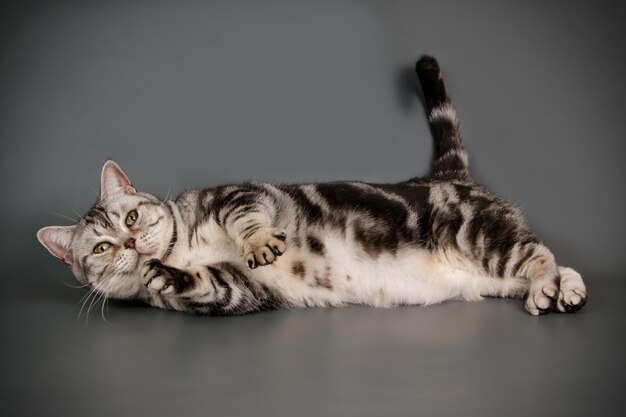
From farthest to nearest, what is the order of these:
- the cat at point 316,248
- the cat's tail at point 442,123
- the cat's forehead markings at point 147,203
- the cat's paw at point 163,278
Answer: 1. the cat's tail at point 442,123
2. the cat's forehead markings at point 147,203
3. the cat at point 316,248
4. the cat's paw at point 163,278

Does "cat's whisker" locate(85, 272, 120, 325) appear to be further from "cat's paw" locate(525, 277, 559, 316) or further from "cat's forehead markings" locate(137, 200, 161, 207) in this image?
"cat's paw" locate(525, 277, 559, 316)

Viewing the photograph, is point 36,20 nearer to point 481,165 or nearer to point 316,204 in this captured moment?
point 316,204

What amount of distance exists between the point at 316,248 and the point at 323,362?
800mm

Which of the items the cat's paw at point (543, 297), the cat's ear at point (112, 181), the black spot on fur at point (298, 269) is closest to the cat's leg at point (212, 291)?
the black spot on fur at point (298, 269)

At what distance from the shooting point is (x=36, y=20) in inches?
134

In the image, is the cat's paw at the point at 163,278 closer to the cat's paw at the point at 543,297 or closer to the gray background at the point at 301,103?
the gray background at the point at 301,103

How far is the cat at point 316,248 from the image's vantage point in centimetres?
274

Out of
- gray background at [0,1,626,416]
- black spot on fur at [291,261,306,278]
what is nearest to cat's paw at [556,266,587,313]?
gray background at [0,1,626,416]

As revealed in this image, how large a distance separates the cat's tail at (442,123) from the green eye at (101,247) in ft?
5.21

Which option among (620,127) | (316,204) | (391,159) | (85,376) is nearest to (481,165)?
(391,159)

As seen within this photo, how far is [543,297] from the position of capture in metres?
2.61

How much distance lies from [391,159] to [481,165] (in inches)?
18.2

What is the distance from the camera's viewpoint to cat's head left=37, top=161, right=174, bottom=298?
9.00 feet

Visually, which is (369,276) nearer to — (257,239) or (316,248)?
(316,248)
